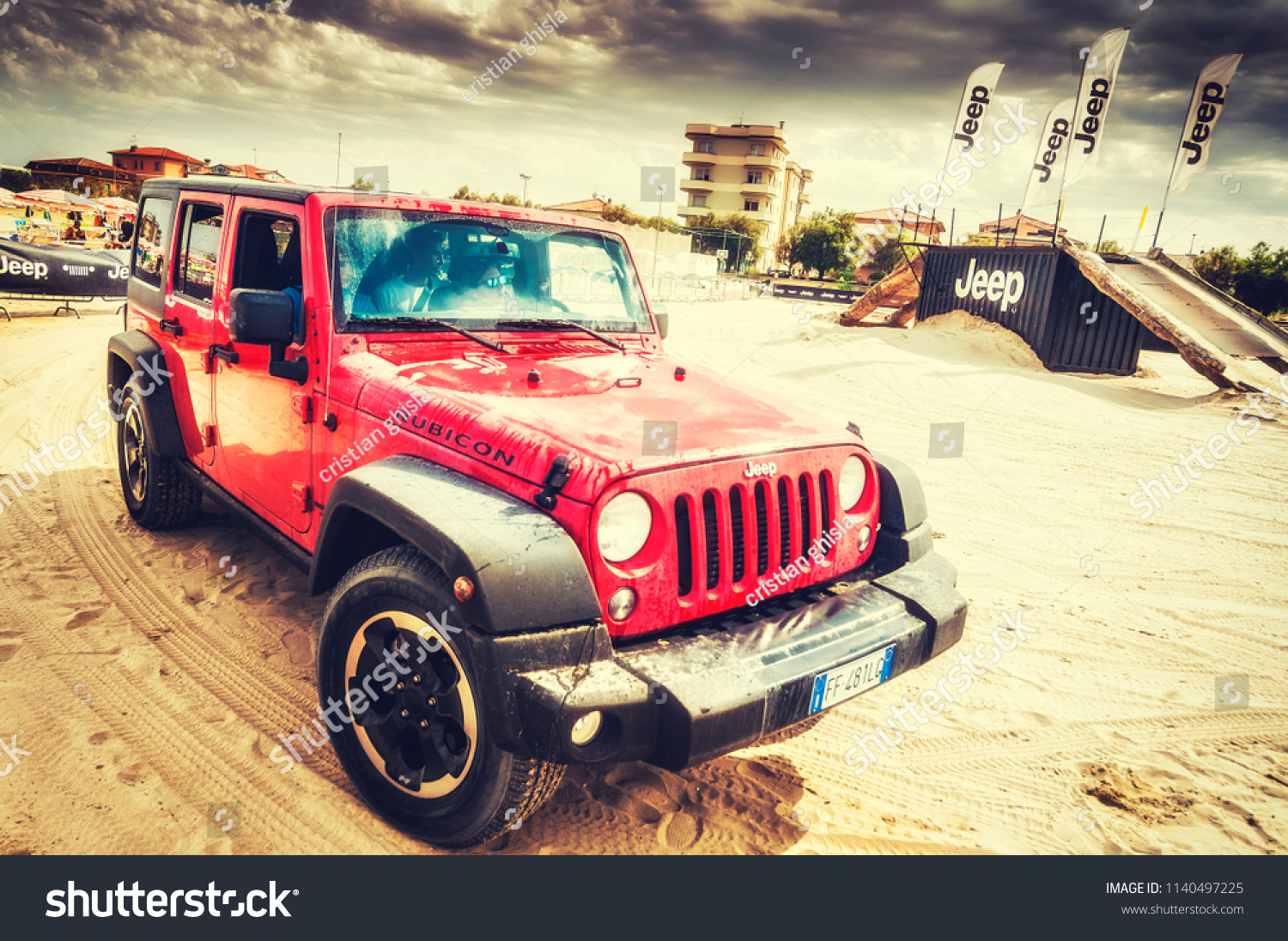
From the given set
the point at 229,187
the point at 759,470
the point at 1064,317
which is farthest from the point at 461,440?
the point at 1064,317

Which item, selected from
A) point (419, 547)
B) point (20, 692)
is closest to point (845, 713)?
point (419, 547)

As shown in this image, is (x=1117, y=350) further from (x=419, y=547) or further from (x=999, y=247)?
(x=419, y=547)

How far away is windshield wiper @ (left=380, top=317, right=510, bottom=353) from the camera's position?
3.10 metres

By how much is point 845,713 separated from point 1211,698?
200cm

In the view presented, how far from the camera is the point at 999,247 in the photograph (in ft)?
58.6

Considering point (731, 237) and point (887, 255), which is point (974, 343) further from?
point (887, 255)

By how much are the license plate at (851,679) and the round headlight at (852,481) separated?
0.65 metres

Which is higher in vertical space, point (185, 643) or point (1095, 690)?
point (1095, 690)

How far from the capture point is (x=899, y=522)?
10.1 feet

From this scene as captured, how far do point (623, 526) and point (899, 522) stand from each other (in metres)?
1.38

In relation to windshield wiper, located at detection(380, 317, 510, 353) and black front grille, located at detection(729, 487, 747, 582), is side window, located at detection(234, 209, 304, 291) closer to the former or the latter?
windshield wiper, located at detection(380, 317, 510, 353)

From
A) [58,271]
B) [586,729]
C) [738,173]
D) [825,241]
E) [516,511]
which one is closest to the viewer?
[586,729]

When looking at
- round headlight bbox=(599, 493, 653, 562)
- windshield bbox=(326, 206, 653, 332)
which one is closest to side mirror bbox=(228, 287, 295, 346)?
windshield bbox=(326, 206, 653, 332)

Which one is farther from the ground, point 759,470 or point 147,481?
point 759,470
